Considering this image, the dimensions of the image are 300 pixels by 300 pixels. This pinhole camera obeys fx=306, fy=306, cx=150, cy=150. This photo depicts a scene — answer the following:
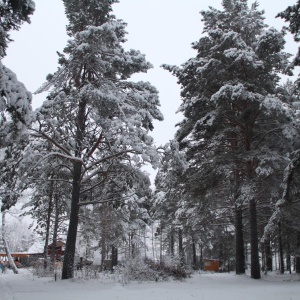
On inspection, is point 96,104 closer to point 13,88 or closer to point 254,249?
point 13,88

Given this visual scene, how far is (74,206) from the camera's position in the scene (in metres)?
13.6

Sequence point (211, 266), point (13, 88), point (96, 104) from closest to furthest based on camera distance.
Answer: point (13, 88)
point (96, 104)
point (211, 266)

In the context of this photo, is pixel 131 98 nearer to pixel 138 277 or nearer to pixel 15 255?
pixel 138 277

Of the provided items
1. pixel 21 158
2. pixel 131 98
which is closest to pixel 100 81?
pixel 131 98

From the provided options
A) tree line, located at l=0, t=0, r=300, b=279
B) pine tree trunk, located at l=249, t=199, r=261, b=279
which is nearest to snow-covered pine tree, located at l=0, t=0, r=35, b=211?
tree line, located at l=0, t=0, r=300, b=279

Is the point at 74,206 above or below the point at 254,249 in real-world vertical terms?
above

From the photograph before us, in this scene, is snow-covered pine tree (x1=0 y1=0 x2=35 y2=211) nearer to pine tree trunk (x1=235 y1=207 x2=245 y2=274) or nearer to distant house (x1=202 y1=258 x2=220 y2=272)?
pine tree trunk (x1=235 y1=207 x2=245 y2=274)

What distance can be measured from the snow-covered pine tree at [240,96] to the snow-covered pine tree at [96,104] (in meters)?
2.66

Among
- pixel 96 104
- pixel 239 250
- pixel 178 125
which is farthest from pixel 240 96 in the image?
pixel 239 250

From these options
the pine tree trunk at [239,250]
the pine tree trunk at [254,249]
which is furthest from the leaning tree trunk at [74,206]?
the pine tree trunk at [239,250]

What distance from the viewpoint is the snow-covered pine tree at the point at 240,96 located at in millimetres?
13008

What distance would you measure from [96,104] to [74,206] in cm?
460

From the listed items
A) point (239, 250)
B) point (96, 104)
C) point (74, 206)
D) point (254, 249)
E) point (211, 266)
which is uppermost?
point (96, 104)

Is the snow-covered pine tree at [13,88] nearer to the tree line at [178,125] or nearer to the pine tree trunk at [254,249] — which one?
the tree line at [178,125]
